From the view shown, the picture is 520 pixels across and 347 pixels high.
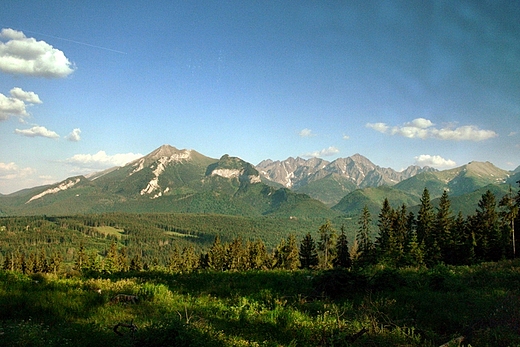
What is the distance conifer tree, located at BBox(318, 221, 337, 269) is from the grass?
5160 centimetres

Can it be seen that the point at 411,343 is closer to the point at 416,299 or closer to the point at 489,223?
the point at 416,299

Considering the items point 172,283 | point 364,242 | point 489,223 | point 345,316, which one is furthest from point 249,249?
point 345,316

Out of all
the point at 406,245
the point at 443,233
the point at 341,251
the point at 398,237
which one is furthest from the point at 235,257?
the point at 443,233

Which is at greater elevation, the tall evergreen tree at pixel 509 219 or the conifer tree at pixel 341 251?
the tall evergreen tree at pixel 509 219

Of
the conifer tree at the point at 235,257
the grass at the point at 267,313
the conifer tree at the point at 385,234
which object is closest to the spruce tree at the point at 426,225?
the conifer tree at the point at 385,234

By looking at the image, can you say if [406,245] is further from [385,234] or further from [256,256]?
[256,256]

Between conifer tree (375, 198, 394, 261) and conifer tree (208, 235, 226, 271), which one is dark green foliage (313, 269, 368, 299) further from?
conifer tree (208, 235, 226, 271)

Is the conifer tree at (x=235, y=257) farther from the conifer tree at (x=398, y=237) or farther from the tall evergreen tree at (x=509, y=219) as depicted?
the tall evergreen tree at (x=509, y=219)

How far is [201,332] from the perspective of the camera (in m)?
5.27

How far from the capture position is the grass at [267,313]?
545 cm

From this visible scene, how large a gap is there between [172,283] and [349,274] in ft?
21.7

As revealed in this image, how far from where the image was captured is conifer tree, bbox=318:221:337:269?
6338 cm

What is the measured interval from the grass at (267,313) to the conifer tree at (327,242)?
51601mm

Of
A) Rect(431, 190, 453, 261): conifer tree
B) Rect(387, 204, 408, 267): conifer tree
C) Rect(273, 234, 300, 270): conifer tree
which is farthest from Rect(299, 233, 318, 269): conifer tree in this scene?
Rect(431, 190, 453, 261): conifer tree
